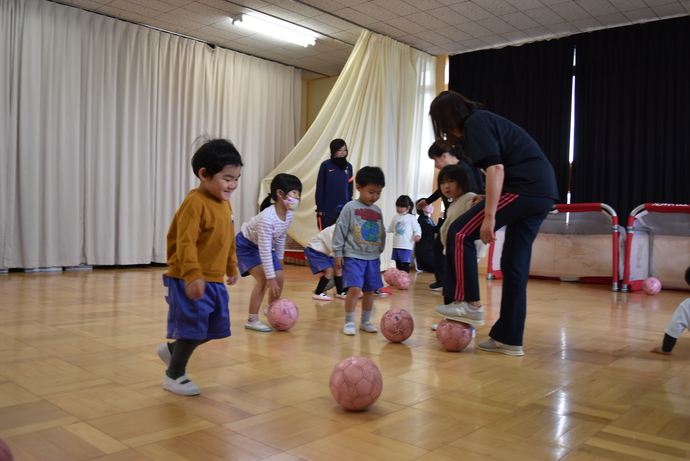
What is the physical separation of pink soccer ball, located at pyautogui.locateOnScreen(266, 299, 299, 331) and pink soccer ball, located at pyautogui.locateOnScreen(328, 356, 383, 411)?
141 centimetres

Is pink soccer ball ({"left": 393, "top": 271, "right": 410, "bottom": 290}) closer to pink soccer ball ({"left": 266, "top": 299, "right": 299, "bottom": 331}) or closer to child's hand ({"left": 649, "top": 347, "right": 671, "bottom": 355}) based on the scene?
pink soccer ball ({"left": 266, "top": 299, "right": 299, "bottom": 331})

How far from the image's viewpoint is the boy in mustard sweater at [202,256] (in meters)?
2.06

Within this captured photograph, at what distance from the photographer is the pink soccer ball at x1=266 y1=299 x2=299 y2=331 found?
3.41 meters

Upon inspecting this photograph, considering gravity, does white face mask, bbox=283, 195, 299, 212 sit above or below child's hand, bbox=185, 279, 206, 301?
above

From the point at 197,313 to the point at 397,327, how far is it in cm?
135

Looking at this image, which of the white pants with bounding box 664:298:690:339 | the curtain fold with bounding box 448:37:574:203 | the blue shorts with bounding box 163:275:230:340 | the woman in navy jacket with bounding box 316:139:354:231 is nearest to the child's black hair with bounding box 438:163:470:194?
the white pants with bounding box 664:298:690:339

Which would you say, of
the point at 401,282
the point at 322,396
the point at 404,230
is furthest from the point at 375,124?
the point at 322,396

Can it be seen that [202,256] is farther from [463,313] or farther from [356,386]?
[463,313]

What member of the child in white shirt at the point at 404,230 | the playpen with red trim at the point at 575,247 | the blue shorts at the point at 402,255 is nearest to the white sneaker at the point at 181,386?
the child in white shirt at the point at 404,230

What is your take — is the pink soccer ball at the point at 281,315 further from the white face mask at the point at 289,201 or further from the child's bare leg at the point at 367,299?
the white face mask at the point at 289,201

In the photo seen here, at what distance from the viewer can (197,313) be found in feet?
6.83

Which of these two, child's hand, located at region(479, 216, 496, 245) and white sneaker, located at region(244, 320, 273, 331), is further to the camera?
white sneaker, located at region(244, 320, 273, 331)

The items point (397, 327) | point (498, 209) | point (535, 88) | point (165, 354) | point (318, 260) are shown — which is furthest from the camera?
point (535, 88)

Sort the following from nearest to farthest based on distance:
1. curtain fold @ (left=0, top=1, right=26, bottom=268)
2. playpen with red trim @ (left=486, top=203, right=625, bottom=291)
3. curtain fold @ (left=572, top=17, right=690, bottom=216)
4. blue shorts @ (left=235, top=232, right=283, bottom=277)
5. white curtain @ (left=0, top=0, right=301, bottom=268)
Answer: blue shorts @ (left=235, top=232, right=283, bottom=277) → curtain fold @ (left=0, top=1, right=26, bottom=268) → white curtain @ (left=0, top=0, right=301, bottom=268) → curtain fold @ (left=572, top=17, right=690, bottom=216) → playpen with red trim @ (left=486, top=203, right=625, bottom=291)
